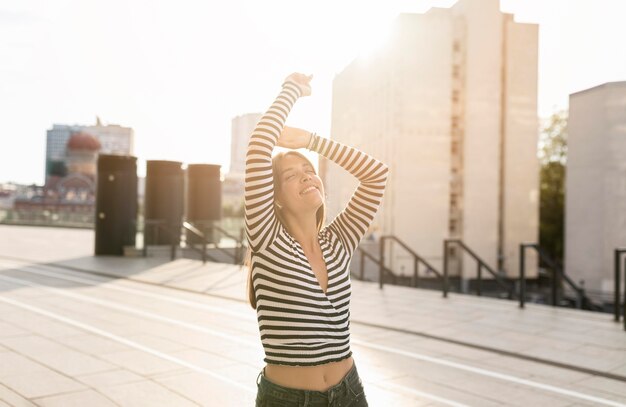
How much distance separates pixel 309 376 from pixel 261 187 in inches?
25.8

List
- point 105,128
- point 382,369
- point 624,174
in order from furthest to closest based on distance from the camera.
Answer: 1. point 105,128
2. point 624,174
3. point 382,369

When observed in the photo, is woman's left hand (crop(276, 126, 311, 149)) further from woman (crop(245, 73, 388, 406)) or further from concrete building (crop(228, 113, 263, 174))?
concrete building (crop(228, 113, 263, 174))

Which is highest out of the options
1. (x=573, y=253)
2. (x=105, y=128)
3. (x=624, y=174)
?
(x=105, y=128)

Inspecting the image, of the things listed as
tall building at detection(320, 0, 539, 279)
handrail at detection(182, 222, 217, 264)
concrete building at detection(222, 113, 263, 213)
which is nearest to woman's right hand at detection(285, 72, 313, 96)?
handrail at detection(182, 222, 217, 264)

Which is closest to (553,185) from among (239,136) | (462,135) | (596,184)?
(462,135)

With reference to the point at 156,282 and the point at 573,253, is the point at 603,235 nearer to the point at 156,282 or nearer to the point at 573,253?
the point at 573,253

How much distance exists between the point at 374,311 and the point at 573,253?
2903 cm

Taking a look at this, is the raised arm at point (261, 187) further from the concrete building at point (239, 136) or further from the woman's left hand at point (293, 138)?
the concrete building at point (239, 136)

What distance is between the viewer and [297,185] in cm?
211

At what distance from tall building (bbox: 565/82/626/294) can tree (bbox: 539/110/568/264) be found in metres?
14.2

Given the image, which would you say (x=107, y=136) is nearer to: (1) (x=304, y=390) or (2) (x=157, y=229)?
(2) (x=157, y=229)

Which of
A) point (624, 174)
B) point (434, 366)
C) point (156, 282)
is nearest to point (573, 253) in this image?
point (624, 174)

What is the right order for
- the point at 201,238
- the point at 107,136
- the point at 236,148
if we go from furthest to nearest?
the point at 107,136 < the point at 236,148 < the point at 201,238

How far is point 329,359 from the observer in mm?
2051
